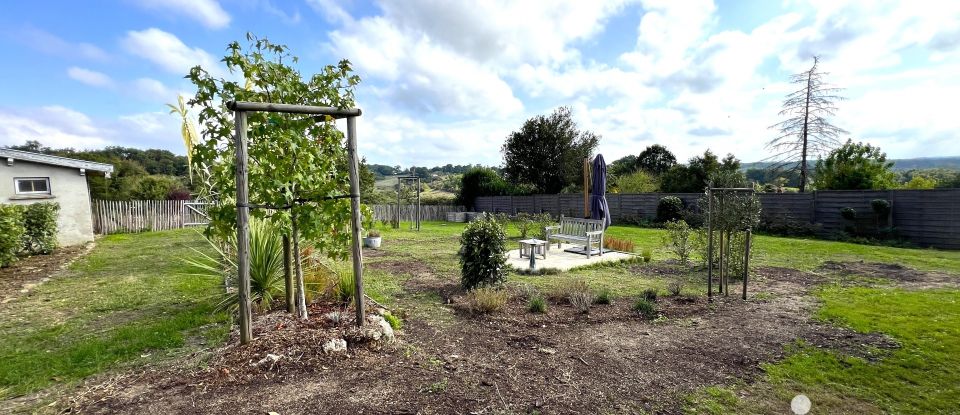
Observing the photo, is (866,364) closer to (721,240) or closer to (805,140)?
(721,240)

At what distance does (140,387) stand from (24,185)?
13677mm

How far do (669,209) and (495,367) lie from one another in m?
17.1

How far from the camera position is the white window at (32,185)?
11383 mm

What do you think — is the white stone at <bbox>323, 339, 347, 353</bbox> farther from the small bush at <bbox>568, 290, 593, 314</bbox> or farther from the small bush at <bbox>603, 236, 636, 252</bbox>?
the small bush at <bbox>603, 236, 636, 252</bbox>

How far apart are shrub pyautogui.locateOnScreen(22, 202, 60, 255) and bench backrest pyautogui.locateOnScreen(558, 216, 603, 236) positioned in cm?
1313

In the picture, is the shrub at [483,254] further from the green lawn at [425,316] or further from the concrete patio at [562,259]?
the concrete patio at [562,259]

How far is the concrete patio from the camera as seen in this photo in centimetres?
827

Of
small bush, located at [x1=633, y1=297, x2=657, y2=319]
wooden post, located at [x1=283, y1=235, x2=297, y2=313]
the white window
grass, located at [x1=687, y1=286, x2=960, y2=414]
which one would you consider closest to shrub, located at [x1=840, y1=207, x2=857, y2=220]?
grass, located at [x1=687, y1=286, x2=960, y2=414]

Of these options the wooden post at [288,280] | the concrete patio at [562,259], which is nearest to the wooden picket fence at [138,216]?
the concrete patio at [562,259]

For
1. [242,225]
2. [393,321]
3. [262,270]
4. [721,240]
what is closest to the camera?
[242,225]

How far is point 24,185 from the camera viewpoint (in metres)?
11.5

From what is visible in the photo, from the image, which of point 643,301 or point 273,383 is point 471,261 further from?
point 273,383

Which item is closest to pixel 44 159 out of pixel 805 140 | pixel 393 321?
pixel 393 321

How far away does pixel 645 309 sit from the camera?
197 inches
